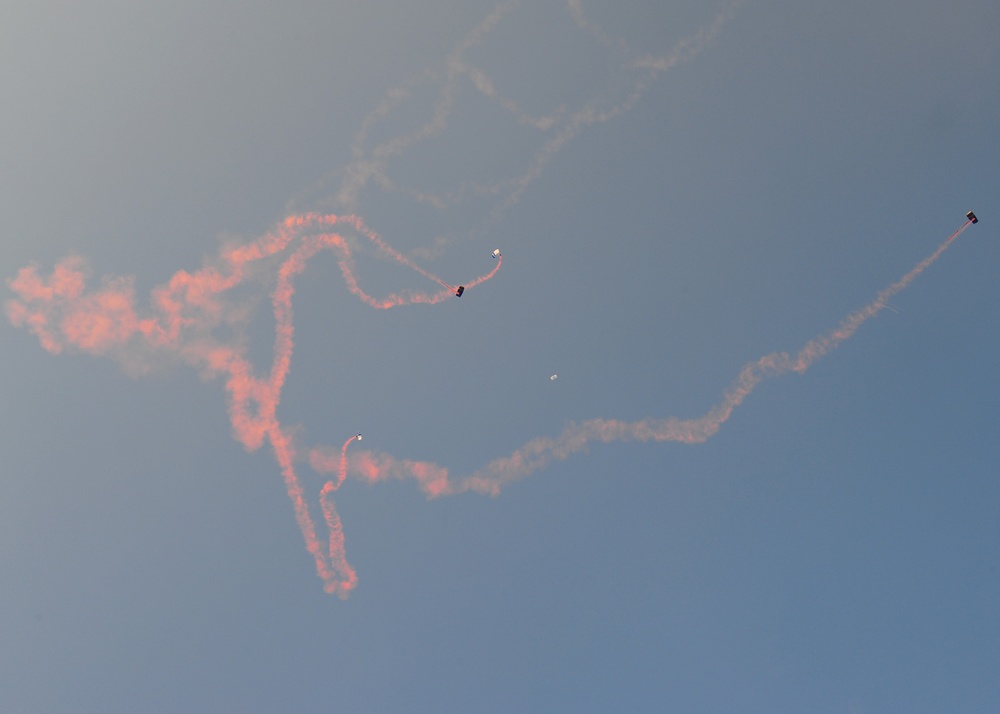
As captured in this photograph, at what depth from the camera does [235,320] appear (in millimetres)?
27500

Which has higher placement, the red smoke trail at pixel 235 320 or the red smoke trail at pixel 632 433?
the red smoke trail at pixel 235 320

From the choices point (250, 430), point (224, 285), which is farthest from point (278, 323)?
point (250, 430)

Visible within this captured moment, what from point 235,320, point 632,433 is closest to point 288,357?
point 235,320

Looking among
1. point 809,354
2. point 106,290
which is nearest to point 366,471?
point 106,290

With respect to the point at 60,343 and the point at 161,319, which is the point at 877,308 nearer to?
the point at 161,319

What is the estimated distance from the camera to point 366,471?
1081 inches

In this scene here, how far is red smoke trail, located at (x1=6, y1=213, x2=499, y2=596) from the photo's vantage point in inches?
1070

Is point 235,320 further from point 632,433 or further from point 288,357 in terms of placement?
point 632,433

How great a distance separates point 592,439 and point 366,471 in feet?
29.3

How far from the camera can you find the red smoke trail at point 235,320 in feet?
89.2

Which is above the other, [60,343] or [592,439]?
[60,343]

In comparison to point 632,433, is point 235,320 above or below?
above

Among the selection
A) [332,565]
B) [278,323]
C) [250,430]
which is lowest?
[332,565]

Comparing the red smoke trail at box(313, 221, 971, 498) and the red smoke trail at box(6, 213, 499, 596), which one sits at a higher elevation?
the red smoke trail at box(6, 213, 499, 596)
